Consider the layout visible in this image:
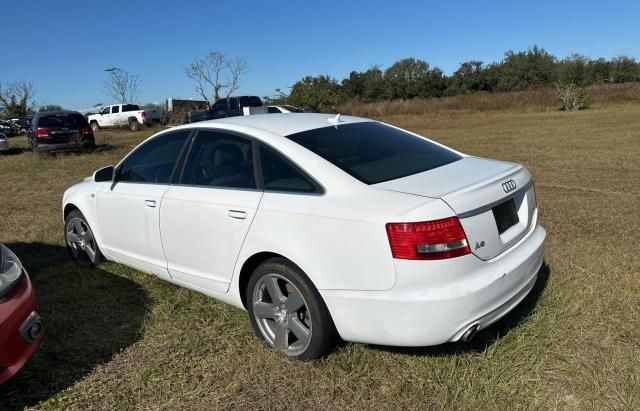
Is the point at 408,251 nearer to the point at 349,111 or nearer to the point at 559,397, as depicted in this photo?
the point at 559,397

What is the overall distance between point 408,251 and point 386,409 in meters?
0.87

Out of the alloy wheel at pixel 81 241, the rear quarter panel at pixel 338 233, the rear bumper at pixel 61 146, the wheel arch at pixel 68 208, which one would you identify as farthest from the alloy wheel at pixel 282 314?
the rear bumper at pixel 61 146

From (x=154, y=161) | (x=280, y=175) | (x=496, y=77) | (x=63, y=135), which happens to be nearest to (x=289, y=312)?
(x=280, y=175)

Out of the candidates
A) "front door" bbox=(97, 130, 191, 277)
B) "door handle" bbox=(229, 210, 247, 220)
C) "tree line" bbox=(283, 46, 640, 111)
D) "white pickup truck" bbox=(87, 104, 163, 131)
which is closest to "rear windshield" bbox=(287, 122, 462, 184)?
"door handle" bbox=(229, 210, 247, 220)

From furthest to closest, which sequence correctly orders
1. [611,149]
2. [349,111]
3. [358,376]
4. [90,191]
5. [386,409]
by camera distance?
[349,111] → [611,149] → [90,191] → [358,376] → [386,409]

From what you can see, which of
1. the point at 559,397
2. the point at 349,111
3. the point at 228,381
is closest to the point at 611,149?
the point at 559,397

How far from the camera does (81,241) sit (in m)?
4.94

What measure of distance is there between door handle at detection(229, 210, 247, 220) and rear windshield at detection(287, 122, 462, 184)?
1.87 feet

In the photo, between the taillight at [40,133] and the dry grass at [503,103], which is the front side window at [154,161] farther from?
the dry grass at [503,103]

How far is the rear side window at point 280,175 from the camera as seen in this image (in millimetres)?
2955

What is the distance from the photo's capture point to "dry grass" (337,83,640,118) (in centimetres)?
3438

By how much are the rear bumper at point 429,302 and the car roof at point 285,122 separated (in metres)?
1.21

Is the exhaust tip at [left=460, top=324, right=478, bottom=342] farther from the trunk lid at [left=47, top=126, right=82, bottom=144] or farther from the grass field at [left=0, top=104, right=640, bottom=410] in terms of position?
the trunk lid at [left=47, top=126, right=82, bottom=144]

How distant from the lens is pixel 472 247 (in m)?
2.59
